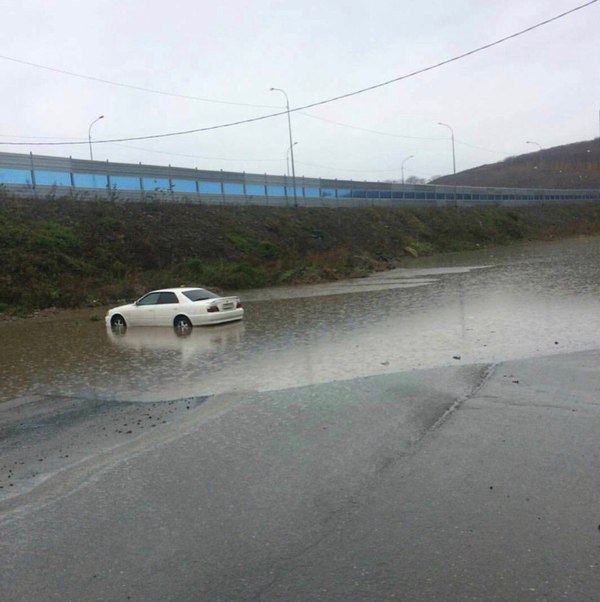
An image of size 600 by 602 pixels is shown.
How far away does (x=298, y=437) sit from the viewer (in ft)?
23.3

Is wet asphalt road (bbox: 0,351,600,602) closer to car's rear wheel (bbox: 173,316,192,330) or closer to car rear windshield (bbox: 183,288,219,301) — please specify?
car's rear wheel (bbox: 173,316,192,330)

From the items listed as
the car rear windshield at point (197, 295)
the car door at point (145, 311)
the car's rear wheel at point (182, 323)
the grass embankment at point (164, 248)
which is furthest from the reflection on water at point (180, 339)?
the grass embankment at point (164, 248)

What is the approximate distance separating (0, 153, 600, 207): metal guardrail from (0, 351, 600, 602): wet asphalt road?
110 feet

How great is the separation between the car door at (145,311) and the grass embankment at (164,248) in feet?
28.5

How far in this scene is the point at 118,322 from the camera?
65.5 ft

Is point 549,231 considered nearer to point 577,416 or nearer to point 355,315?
point 355,315

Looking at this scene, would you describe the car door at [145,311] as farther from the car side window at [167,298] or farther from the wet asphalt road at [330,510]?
the wet asphalt road at [330,510]

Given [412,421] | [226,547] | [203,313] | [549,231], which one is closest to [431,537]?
[226,547]

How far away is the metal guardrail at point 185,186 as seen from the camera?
3770 centimetres

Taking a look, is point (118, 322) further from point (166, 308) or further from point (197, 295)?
point (197, 295)

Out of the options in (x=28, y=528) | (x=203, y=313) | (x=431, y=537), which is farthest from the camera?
(x=203, y=313)

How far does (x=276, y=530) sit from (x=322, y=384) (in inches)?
198

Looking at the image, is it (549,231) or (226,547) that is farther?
(549,231)

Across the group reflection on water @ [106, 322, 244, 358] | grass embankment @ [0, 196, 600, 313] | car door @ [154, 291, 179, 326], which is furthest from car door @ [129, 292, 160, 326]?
grass embankment @ [0, 196, 600, 313]
